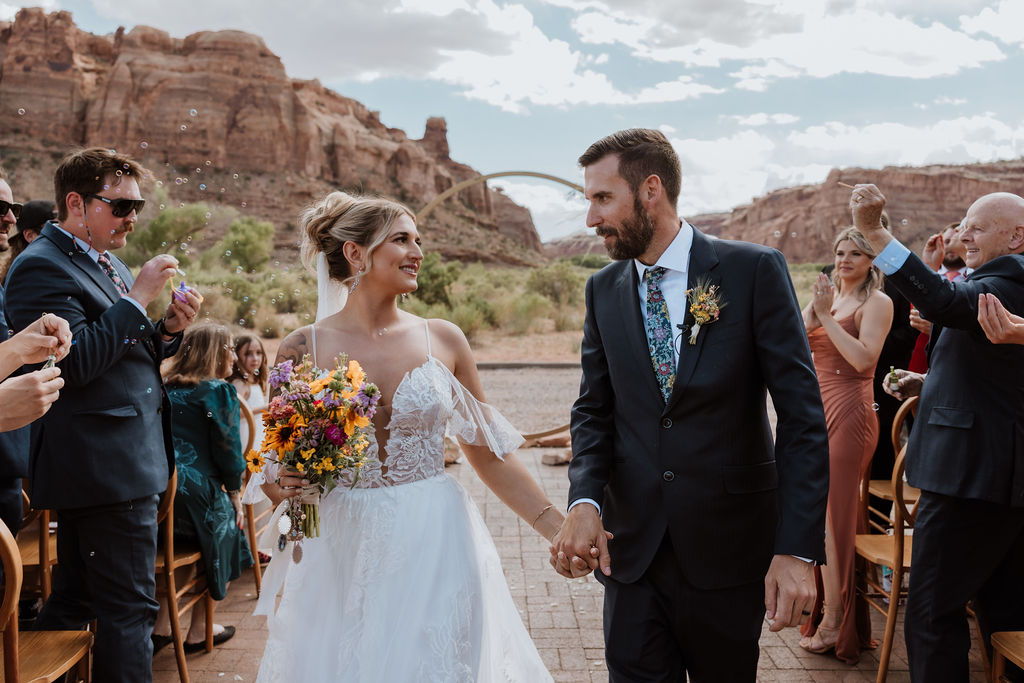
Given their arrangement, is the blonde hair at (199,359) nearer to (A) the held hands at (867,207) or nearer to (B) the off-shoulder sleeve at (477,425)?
(B) the off-shoulder sleeve at (477,425)

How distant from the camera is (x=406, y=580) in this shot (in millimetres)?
2459

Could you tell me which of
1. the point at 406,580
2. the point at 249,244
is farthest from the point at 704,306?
the point at 249,244

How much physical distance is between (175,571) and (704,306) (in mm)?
3116

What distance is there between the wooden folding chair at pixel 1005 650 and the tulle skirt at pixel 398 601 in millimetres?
1651

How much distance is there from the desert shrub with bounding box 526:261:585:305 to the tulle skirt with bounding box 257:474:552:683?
14805 mm

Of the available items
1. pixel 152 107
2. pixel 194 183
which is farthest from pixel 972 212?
pixel 152 107

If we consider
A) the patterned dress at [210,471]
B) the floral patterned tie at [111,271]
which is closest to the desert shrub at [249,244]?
the patterned dress at [210,471]

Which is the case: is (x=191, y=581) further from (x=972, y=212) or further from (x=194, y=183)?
(x=194, y=183)

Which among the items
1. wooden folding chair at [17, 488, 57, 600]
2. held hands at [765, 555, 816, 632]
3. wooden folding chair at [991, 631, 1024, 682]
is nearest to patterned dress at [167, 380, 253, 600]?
wooden folding chair at [17, 488, 57, 600]

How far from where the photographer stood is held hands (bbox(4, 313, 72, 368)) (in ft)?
6.47

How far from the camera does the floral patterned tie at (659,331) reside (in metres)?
2.16

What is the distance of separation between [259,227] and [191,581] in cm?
3239

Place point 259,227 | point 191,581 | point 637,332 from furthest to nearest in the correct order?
point 259,227 < point 191,581 < point 637,332

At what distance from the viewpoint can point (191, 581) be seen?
12.3 ft
